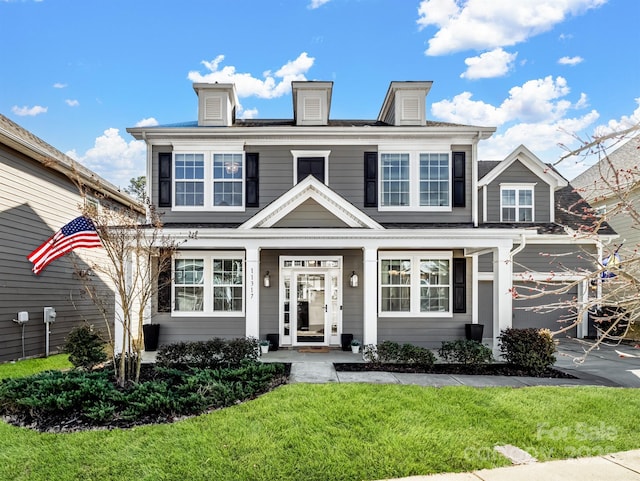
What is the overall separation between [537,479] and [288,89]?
1173cm

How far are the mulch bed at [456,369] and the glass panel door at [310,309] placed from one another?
6.94 feet

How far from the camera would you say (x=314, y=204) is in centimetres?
995

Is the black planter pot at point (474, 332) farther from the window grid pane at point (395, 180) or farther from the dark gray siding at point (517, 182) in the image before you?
the dark gray siding at point (517, 182)

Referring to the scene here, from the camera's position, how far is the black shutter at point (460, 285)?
11062mm

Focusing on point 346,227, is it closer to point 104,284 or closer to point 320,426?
point 320,426

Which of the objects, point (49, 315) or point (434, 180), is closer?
point (49, 315)

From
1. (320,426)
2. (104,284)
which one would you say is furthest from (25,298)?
(320,426)

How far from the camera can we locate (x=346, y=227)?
32.1 feet

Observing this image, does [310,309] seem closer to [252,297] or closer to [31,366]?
[252,297]

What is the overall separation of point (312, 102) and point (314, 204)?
3.53m

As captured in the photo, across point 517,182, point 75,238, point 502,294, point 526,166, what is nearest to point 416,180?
point 502,294

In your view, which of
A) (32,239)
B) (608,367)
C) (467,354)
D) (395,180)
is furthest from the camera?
(395,180)

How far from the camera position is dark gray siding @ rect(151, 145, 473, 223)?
1106 centimetres

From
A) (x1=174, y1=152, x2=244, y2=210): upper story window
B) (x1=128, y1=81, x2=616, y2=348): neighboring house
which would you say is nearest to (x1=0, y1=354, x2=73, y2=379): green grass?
(x1=128, y1=81, x2=616, y2=348): neighboring house
